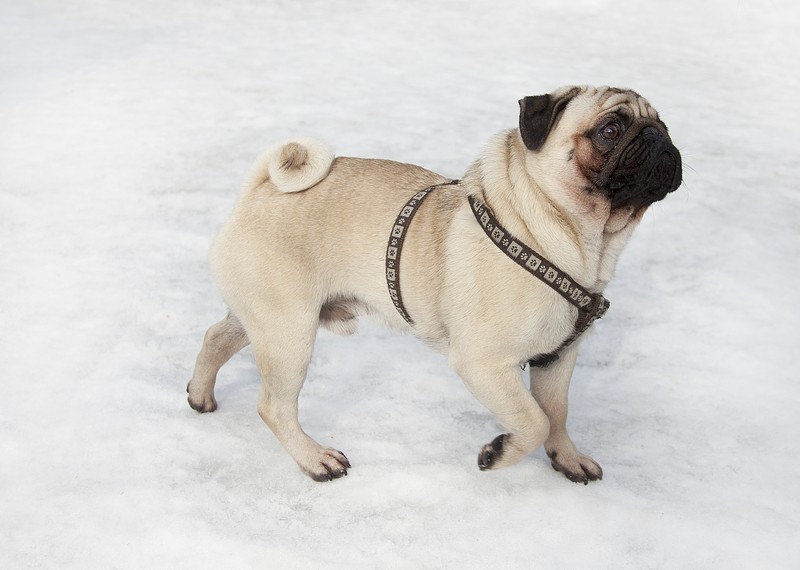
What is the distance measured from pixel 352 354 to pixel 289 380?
0.96 metres

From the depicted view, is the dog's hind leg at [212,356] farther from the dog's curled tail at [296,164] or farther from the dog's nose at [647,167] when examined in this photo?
the dog's nose at [647,167]

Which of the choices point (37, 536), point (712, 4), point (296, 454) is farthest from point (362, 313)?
point (712, 4)

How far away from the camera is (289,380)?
3.49m

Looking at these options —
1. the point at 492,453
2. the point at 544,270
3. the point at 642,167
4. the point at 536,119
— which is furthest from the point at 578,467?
the point at 536,119

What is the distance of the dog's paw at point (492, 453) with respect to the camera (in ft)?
10.9

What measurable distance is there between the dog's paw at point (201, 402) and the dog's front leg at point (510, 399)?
1.26 metres

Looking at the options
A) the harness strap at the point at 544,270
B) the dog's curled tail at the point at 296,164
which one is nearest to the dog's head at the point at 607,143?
the harness strap at the point at 544,270

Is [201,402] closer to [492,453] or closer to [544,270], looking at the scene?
[492,453]

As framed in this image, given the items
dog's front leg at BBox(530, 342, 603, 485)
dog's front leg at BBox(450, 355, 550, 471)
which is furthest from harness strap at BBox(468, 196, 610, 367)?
dog's front leg at BBox(530, 342, 603, 485)

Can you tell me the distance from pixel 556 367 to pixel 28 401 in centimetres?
236

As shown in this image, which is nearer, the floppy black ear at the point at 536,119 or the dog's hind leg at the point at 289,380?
the floppy black ear at the point at 536,119

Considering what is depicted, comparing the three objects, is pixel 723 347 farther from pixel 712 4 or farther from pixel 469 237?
pixel 712 4

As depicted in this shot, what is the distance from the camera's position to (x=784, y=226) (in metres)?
5.78

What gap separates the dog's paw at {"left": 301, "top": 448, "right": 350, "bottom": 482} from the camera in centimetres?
354
